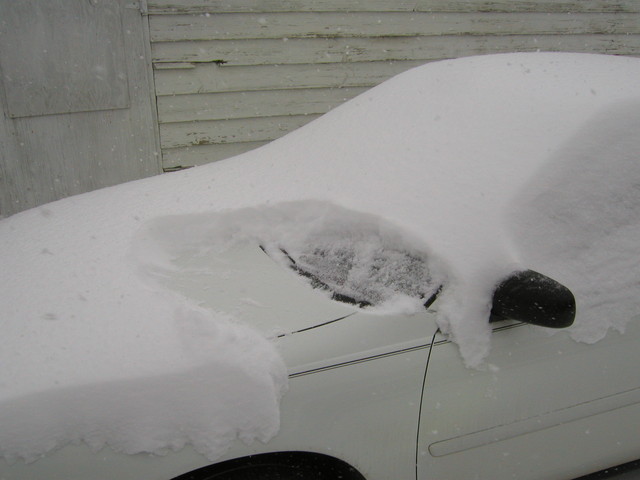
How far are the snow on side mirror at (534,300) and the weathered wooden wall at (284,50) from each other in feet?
11.5

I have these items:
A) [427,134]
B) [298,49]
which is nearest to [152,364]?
[427,134]

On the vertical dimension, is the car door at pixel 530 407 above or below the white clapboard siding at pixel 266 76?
below

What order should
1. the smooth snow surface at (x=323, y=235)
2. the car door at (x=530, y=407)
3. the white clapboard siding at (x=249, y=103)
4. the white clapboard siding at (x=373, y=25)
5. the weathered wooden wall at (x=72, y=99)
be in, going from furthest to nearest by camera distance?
the white clapboard siding at (x=249, y=103), the white clapboard siding at (x=373, y=25), the weathered wooden wall at (x=72, y=99), the car door at (x=530, y=407), the smooth snow surface at (x=323, y=235)

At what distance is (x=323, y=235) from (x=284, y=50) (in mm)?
3179

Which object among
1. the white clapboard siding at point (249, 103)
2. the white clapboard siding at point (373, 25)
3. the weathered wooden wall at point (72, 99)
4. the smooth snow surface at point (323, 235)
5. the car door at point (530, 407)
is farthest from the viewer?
the white clapboard siding at point (249, 103)

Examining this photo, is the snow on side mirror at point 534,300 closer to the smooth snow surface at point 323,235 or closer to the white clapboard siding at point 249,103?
the smooth snow surface at point 323,235

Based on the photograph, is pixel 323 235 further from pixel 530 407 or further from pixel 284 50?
pixel 284 50

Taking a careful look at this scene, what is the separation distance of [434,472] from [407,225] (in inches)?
28.0

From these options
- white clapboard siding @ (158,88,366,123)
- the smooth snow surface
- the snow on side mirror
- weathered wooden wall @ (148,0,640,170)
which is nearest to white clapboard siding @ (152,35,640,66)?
weathered wooden wall @ (148,0,640,170)

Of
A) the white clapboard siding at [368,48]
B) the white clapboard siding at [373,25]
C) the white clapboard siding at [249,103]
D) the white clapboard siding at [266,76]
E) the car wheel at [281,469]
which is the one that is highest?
the white clapboard siding at [373,25]

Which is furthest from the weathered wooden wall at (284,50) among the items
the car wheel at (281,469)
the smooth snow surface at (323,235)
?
the car wheel at (281,469)

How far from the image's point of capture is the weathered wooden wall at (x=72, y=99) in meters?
3.96

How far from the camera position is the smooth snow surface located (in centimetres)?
136

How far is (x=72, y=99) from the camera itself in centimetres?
417
